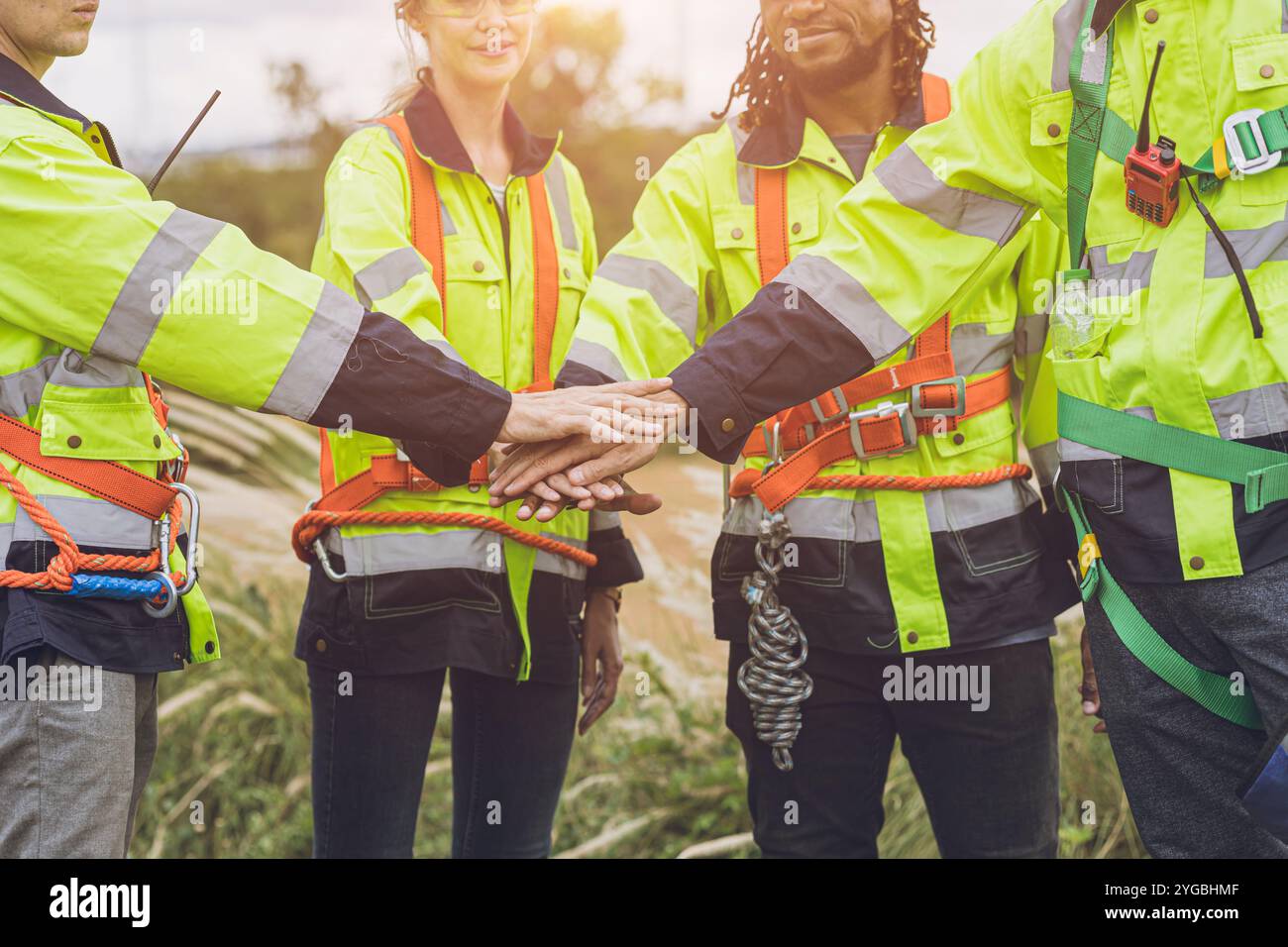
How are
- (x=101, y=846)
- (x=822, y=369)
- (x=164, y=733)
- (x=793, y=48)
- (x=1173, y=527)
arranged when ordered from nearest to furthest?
(x=1173, y=527) → (x=101, y=846) → (x=822, y=369) → (x=793, y=48) → (x=164, y=733)

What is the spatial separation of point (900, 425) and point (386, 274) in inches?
42.1

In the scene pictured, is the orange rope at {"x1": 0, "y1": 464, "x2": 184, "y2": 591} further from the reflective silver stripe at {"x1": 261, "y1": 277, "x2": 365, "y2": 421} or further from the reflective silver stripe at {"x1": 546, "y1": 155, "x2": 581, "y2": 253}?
the reflective silver stripe at {"x1": 546, "y1": 155, "x2": 581, "y2": 253}

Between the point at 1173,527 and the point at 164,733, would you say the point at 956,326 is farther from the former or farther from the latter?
the point at 164,733

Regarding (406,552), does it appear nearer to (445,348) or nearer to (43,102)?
(445,348)

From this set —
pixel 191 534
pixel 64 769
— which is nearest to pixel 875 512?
pixel 191 534

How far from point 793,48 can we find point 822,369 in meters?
0.71

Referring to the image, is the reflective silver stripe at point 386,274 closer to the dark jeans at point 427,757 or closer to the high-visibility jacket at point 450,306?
the high-visibility jacket at point 450,306

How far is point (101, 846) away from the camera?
2148 millimetres

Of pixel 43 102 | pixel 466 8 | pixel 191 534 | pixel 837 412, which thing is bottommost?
pixel 191 534

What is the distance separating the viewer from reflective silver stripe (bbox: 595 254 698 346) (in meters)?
2.75

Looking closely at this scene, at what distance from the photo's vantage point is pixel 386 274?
2643mm

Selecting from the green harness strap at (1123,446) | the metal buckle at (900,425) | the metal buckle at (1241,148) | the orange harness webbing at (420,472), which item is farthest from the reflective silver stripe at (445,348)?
the metal buckle at (1241,148)

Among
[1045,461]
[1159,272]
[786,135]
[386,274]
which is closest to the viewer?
[1159,272]

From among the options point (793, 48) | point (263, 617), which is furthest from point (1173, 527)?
point (263, 617)
